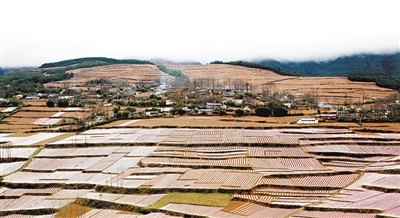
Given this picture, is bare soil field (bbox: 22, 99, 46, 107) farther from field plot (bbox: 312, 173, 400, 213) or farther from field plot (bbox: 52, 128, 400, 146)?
field plot (bbox: 312, 173, 400, 213)

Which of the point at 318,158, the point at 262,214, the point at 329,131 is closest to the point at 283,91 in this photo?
the point at 329,131

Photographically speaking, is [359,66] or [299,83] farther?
[359,66]

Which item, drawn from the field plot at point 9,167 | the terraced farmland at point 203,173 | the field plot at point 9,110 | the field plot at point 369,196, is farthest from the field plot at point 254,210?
the field plot at point 9,110

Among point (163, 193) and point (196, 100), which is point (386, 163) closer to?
point (163, 193)

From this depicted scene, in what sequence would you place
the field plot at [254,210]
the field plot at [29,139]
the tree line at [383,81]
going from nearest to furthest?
the field plot at [254,210]
the field plot at [29,139]
the tree line at [383,81]

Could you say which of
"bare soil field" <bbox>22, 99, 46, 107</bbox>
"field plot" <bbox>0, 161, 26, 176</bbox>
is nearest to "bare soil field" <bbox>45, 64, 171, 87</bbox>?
"bare soil field" <bbox>22, 99, 46, 107</bbox>

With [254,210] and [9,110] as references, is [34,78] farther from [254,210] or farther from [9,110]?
[254,210]

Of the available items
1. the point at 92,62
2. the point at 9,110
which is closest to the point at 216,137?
the point at 9,110

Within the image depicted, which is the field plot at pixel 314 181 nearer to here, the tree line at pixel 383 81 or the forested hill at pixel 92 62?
the tree line at pixel 383 81
